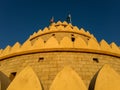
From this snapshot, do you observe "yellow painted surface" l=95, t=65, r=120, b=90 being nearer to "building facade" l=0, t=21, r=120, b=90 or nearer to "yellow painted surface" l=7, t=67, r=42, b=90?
"building facade" l=0, t=21, r=120, b=90

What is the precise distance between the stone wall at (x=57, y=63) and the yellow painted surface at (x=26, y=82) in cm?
235

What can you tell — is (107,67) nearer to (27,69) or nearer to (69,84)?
(69,84)

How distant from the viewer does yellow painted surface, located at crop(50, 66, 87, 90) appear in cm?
682

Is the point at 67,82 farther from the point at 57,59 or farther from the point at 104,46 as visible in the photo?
the point at 104,46

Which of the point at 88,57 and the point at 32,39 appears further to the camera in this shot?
the point at 32,39

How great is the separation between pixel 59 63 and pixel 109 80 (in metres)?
3.97

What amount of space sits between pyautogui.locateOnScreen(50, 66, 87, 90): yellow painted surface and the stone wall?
2510 mm

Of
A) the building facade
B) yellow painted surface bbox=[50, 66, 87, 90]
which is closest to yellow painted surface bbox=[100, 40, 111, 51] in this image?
the building facade

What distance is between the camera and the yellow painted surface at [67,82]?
22.4 feet

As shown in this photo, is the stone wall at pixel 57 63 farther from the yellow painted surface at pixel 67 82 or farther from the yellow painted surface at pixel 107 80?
the yellow painted surface at pixel 107 80

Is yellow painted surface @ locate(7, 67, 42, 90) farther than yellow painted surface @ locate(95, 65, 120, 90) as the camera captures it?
Yes

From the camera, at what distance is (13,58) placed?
468 inches

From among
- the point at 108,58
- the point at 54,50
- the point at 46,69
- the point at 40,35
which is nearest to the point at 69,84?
the point at 46,69

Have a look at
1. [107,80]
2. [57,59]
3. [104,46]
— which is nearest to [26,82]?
[107,80]
